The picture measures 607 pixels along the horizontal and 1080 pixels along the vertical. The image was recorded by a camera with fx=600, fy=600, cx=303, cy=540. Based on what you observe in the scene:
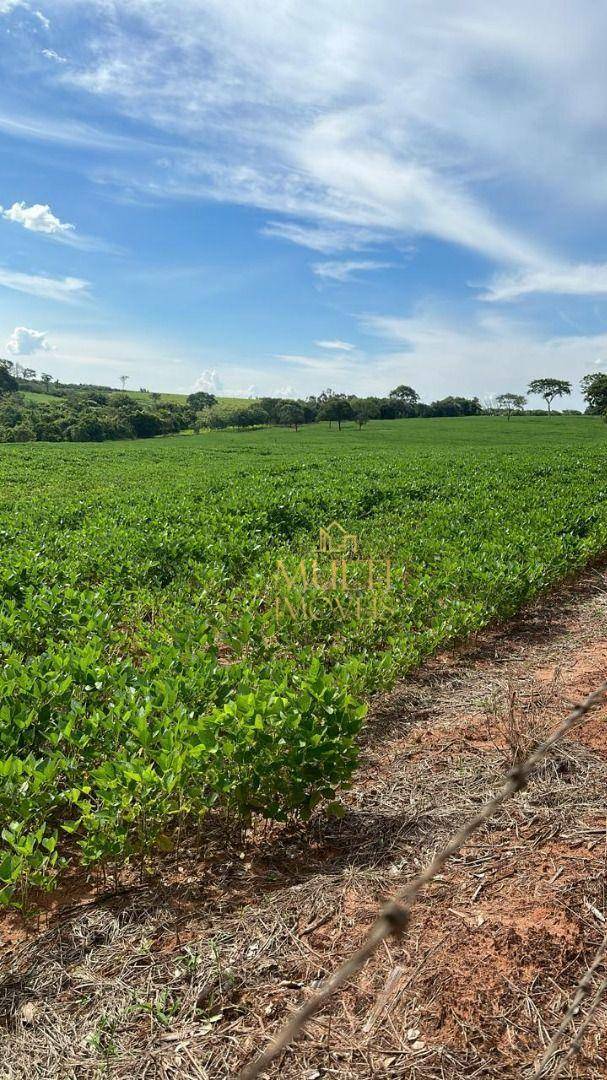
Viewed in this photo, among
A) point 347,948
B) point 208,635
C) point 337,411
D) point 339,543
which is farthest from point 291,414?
point 347,948

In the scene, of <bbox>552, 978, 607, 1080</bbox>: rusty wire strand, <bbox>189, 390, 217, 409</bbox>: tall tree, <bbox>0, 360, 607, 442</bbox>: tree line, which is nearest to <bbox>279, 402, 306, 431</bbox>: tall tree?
<bbox>0, 360, 607, 442</bbox>: tree line

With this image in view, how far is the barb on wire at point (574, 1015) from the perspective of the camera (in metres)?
2.34

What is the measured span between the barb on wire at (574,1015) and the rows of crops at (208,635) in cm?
155

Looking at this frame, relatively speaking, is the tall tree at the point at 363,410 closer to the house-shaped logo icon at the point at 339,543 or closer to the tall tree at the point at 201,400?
the tall tree at the point at 201,400

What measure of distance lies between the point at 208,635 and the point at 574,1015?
3.86 metres

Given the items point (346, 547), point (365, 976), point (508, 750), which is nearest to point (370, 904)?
point (365, 976)

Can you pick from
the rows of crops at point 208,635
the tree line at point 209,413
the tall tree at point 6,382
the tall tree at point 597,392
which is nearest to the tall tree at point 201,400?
the tree line at point 209,413

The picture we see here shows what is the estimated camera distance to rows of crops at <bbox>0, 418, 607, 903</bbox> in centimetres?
360

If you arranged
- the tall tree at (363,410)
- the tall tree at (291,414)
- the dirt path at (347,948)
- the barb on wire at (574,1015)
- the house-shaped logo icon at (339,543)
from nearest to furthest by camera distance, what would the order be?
the barb on wire at (574,1015), the dirt path at (347,948), the house-shaped logo icon at (339,543), the tall tree at (363,410), the tall tree at (291,414)

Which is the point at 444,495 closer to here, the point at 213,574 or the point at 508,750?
the point at 213,574

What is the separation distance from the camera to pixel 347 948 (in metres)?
2.93

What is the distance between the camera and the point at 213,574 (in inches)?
333

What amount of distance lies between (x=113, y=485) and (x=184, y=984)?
20972mm

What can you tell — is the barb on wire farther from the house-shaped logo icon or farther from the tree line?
the tree line
